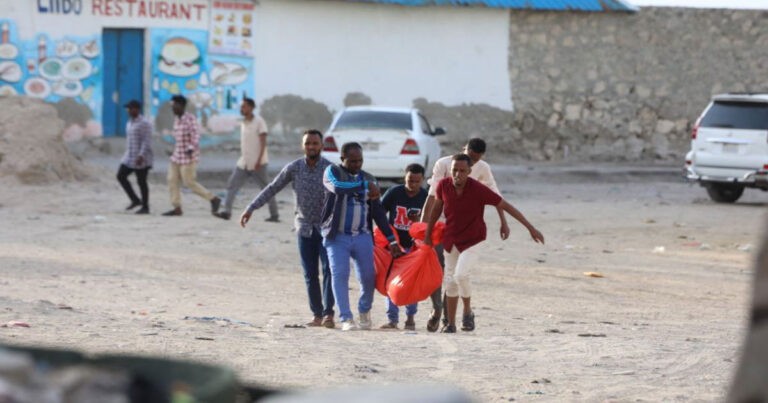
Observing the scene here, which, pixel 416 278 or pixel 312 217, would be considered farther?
pixel 312 217

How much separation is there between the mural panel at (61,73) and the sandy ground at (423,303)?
294cm

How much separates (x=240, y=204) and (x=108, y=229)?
13.5ft

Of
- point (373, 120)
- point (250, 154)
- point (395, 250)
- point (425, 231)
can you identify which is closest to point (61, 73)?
point (373, 120)

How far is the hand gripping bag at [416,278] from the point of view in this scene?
1010 centimetres

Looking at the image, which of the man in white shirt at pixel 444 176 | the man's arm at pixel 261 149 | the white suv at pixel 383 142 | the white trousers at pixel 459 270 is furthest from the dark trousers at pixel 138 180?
the white trousers at pixel 459 270

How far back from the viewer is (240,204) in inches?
801

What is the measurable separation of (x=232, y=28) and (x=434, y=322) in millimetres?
15888

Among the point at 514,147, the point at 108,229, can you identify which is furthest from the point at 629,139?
the point at 108,229

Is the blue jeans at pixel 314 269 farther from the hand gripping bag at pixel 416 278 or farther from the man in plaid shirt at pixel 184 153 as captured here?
the man in plaid shirt at pixel 184 153

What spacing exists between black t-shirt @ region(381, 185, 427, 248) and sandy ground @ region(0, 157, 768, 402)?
88cm

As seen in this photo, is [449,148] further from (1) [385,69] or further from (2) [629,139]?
(2) [629,139]

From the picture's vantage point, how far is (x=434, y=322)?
1083cm

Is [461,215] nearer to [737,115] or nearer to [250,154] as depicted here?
[250,154]

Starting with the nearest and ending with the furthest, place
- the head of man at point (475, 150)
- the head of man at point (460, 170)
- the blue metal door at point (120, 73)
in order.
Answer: the head of man at point (460, 170), the head of man at point (475, 150), the blue metal door at point (120, 73)
